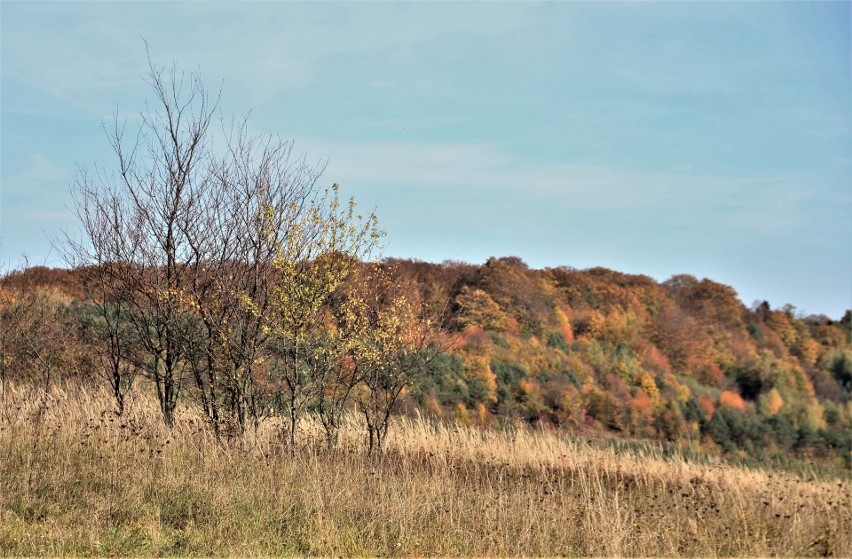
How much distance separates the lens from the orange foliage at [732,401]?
34312mm

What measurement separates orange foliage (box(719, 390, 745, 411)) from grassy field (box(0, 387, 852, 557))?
25.7 meters

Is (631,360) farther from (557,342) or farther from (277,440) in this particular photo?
(277,440)

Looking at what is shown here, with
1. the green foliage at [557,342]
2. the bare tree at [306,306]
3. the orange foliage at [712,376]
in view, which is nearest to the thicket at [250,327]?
the bare tree at [306,306]

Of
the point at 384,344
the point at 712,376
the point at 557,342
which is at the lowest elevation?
the point at 712,376

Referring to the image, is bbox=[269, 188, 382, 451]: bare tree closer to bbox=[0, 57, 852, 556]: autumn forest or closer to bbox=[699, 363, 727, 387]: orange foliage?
bbox=[0, 57, 852, 556]: autumn forest

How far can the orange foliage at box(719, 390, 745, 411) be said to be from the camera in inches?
1351

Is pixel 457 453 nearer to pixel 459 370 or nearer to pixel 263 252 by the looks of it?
pixel 263 252

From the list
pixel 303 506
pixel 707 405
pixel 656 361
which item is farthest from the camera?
pixel 656 361

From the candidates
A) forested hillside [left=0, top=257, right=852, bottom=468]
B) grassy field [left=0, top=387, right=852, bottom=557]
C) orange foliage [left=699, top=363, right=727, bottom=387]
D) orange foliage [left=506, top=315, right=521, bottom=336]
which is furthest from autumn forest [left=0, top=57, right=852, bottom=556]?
orange foliage [left=699, top=363, right=727, bottom=387]

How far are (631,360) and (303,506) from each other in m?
30.3

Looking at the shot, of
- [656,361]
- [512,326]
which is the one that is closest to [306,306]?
[512,326]

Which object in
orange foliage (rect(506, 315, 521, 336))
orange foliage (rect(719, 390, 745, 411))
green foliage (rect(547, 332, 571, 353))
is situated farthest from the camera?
orange foliage (rect(719, 390, 745, 411))

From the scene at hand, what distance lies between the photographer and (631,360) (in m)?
34.7

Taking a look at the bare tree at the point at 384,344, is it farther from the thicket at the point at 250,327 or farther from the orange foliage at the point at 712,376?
the orange foliage at the point at 712,376
